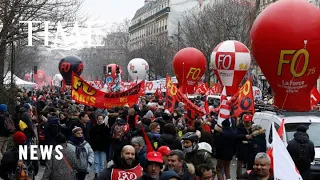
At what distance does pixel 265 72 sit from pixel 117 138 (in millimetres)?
9935

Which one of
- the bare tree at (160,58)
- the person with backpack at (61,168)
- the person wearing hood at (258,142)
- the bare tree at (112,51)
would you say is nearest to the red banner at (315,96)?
the person wearing hood at (258,142)

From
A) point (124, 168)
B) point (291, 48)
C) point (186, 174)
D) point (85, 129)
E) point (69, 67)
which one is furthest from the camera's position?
point (69, 67)

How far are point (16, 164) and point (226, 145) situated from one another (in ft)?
16.9

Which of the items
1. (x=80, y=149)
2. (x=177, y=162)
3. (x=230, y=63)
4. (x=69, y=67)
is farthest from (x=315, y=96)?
(x=69, y=67)

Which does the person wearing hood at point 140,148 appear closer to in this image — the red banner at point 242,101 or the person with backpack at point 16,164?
the person with backpack at point 16,164

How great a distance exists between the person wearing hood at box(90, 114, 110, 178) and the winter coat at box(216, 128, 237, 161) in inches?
91.8

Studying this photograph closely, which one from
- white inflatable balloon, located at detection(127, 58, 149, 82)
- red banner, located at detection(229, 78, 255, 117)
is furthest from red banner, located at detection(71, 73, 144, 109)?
white inflatable balloon, located at detection(127, 58, 149, 82)

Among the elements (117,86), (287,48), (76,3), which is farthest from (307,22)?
(117,86)

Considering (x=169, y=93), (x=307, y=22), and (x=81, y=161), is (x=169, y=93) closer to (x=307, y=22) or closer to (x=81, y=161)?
(x=307, y=22)

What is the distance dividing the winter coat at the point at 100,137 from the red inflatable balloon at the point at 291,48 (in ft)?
26.3

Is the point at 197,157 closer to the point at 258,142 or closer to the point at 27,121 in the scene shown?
the point at 258,142

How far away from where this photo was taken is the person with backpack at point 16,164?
355 inches

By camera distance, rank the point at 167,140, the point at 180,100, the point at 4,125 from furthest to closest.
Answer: the point at 180,100 < the point at 4,125 < the point at 167,140

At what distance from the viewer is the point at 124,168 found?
747 centimetres
